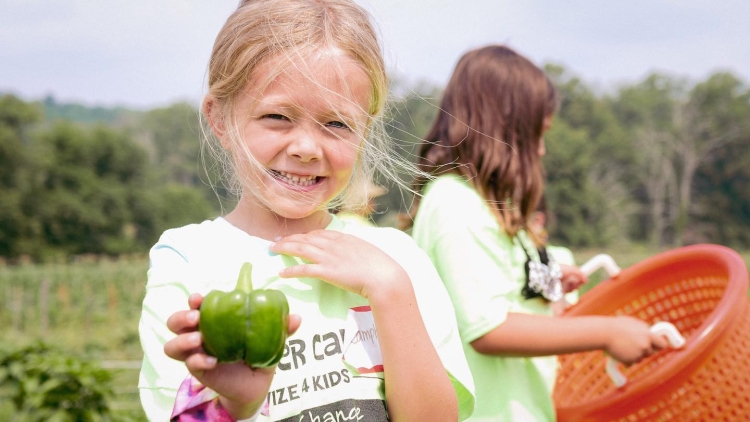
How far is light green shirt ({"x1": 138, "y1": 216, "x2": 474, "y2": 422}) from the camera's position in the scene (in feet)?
4.11

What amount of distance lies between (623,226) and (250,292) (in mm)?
58022

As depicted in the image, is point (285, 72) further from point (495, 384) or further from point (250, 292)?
point (495, 384)

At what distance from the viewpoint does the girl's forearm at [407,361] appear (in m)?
1.26

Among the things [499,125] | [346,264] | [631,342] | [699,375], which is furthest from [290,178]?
[699,375]

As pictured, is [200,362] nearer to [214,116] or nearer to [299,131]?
[299,131]

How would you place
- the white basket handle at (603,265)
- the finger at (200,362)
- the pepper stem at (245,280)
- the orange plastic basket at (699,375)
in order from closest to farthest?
1. the finger at (200,362)
2. the pepper stem at (245,280)
3. the orange plastic basket at (699,375)
4. the white basket handle at (603,265)

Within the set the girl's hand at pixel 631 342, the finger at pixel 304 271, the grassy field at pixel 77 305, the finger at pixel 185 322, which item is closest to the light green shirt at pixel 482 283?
the girl's hand at pixel 631 342

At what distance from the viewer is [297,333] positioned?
1.31m

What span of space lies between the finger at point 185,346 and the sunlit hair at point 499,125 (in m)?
1.30

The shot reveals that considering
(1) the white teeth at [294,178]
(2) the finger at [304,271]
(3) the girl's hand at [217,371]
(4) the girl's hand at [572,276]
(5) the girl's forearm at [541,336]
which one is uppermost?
(1) the white teeth at [294,178]

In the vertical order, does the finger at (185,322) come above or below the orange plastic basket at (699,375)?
above

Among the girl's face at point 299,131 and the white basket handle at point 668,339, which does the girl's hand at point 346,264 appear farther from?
the white basket handle at point 668,339

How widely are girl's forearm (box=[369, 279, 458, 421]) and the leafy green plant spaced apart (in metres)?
2.58

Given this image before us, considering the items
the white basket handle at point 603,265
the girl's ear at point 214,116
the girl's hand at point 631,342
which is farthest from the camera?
the white basket handle at point 603,265
